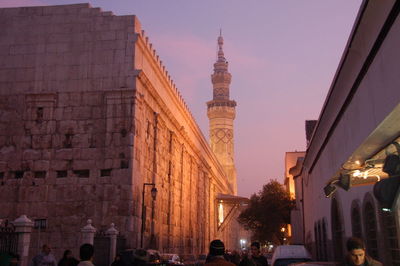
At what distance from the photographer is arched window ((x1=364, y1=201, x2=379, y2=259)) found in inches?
381

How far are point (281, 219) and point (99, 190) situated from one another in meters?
25.9

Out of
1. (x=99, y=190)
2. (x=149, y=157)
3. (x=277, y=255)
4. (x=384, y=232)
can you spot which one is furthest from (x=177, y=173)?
(x=384, y=232)

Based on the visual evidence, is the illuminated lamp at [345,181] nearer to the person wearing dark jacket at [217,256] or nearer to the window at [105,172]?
the person wearing dark jacket at [217,256]

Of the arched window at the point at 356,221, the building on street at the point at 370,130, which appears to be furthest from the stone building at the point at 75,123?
the arched window at the point at 356,221

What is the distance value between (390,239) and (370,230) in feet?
4.66

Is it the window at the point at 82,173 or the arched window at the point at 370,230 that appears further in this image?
the window at the point at 82,173

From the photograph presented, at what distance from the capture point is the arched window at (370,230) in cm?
968

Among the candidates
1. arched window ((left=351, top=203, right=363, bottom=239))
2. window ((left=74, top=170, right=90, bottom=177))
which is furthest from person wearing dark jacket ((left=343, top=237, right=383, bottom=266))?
window ((left=74, top=170, right=90, bottom=177))

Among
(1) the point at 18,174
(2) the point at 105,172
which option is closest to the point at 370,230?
(2) the point at 105,172

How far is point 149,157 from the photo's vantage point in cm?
2525

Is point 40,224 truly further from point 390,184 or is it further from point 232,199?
point 232,199

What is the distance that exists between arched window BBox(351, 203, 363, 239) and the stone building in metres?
11.9

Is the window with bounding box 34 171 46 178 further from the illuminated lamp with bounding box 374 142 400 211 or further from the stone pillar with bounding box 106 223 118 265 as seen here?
the illuminated lamp with bounding box 374 142 400 211

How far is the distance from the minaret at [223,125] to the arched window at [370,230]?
291 ft
